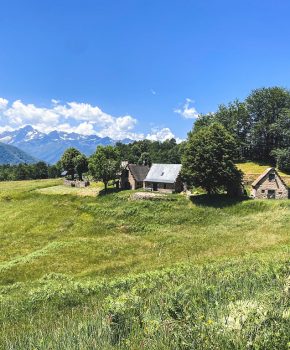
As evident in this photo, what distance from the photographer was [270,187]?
5428cm

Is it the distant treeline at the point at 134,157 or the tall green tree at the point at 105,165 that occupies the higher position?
→ the distant treeline at the point at 134,157

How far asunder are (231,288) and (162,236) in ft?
109

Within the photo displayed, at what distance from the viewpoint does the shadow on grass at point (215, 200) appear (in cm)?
5240

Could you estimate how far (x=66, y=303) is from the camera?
15422 millimetres

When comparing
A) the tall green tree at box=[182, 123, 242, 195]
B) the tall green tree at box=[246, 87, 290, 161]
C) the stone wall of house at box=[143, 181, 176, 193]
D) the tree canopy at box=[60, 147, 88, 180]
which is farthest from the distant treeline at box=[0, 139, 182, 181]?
the tall green tree at box=[182, 123, 242, 195]

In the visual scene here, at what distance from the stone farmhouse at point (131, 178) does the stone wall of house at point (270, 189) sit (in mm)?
→ 24188

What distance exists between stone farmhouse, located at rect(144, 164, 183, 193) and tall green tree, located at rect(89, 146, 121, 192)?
Result: 673 centimetres

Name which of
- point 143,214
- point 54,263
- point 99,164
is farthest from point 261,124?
point 54,263

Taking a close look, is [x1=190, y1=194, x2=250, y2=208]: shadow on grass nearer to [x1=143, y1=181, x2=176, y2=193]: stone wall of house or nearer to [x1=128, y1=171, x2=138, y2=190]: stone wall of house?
[x1=143, y1=181, x2=176, y2=193]: stone wall of house

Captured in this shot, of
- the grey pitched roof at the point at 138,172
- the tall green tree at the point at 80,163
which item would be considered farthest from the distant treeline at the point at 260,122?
the tall green tree at the point at 80,163

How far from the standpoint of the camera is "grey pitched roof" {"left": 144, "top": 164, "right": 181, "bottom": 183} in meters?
65.0

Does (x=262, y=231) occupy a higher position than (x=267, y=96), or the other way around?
(x=267, y=96)

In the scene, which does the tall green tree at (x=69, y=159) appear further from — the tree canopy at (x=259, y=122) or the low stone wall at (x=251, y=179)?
the low stone wall at (x=251, y=179)

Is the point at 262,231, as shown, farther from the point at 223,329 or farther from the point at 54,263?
the point at 223,329
